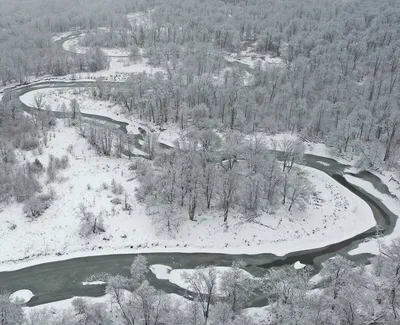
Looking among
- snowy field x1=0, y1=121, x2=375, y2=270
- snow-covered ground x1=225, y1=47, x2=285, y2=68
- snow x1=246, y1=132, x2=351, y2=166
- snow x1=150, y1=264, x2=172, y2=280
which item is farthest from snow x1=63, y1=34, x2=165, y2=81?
snow x1=150, y1=264, x2=172, y2=280

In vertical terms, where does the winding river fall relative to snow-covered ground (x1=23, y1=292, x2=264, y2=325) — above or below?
below

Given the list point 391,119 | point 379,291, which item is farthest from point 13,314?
point 391,119

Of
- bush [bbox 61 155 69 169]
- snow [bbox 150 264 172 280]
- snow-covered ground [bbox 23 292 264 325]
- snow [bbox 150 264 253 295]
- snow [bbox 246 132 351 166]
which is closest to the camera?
snow-covered ground [bbox 23 292 264 325]

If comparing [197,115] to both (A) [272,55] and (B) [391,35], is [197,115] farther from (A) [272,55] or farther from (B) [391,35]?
(B) [391,35]

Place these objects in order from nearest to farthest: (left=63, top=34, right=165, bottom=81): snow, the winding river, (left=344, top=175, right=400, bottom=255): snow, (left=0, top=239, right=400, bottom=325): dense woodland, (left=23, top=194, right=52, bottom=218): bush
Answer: (left=0, top=239, right=400, bottom=325): dense woodland
the winding river
(left=344, top=175, right=400, bottom=255): snow
(left=23, top=194, right=52, bottom=218): bush
(left=63, top=34, right=165, bottom=81): snow

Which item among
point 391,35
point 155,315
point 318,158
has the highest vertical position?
point 391,35

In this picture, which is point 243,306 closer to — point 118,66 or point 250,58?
point 118,66

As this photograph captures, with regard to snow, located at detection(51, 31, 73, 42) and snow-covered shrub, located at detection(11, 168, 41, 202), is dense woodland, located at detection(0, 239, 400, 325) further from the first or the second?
snow, located at detection(51, 31, 73, 42)
